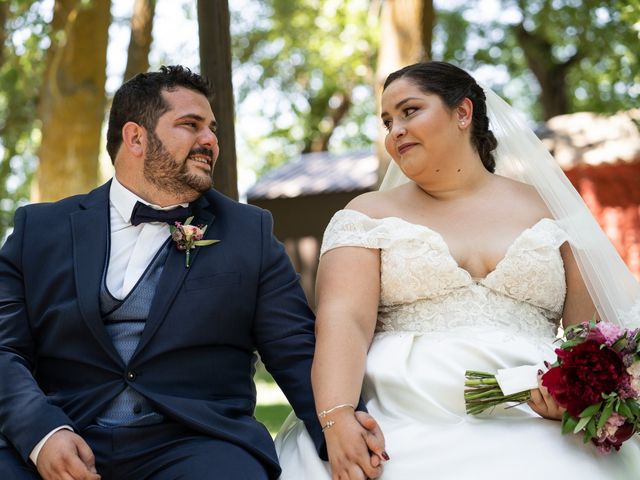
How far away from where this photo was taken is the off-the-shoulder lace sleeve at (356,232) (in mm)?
3875

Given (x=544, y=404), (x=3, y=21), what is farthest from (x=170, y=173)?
(x=3, y=21)

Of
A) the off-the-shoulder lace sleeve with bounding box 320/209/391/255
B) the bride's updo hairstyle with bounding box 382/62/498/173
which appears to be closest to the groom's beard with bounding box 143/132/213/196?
the off-the-shoulder lace sleeve with bounding box 320/209/391/255

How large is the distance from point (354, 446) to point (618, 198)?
1373cm

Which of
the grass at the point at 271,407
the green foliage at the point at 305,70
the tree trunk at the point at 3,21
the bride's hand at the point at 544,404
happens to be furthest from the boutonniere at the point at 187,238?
the green foliage at the point at 305,70

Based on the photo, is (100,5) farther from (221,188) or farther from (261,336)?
(261,336)

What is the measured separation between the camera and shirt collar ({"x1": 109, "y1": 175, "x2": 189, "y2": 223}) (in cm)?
383

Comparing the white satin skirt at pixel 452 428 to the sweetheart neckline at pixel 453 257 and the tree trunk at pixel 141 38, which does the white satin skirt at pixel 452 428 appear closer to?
the sweetheart neckline at pixel 453 257

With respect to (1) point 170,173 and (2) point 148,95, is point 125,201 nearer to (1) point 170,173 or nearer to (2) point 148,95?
(1) point 170,173

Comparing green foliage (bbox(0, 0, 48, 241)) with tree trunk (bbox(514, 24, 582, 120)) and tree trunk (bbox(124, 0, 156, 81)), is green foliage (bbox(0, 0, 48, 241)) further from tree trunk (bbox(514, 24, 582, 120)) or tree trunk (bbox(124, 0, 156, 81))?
tree trunk (bbox(514, 24, 582, 120))

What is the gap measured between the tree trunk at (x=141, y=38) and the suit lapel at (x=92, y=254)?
713 cm

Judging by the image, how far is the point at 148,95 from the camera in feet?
12.7

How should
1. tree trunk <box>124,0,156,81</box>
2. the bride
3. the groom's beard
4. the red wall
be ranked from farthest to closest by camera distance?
the red wall, tree trunk <box>124,0,156,81</box>, the groom's beard, the bride

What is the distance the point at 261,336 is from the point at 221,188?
5.01ft

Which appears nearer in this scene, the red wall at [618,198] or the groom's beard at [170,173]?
the groom's beard at [170,173]
